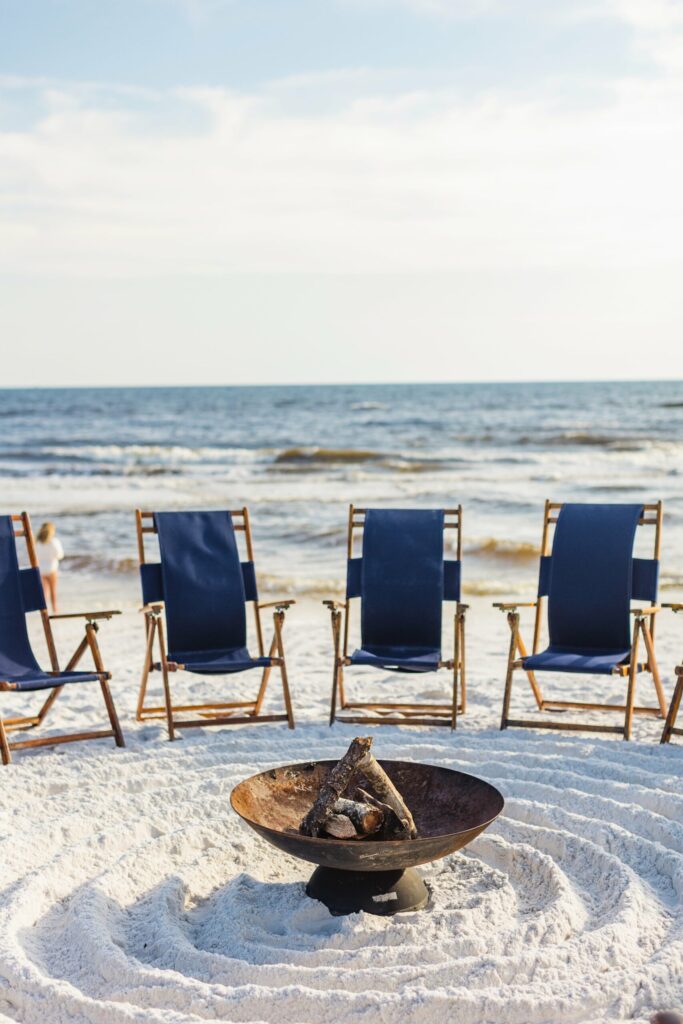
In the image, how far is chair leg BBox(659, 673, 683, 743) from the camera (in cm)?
464

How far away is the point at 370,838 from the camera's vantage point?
305cm

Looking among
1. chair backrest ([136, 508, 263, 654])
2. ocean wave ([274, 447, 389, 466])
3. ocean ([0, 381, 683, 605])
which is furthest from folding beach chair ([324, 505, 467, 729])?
ocean wave ([274, 447, 389, 466])

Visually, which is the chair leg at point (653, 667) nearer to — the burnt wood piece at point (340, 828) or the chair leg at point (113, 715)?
the burnt wood piece at point (340, 828)

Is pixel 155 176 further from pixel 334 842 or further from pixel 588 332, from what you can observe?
pixel 588 332

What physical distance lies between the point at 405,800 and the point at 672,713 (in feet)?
5.91

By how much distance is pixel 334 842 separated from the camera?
2.91 m

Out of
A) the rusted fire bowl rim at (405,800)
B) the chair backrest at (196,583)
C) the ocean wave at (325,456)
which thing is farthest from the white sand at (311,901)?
the ocean wave at (325,456)

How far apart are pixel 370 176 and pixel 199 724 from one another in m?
5.55

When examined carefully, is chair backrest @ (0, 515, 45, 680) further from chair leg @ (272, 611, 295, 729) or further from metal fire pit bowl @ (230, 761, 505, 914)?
metal fire pit bowl @ (230, 761, 505, 914)

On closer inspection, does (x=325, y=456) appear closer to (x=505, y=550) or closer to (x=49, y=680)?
(x=505, y=550)

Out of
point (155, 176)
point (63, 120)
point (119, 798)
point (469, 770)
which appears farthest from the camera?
point (155, 176)

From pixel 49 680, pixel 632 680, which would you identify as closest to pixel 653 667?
pixel 632 680

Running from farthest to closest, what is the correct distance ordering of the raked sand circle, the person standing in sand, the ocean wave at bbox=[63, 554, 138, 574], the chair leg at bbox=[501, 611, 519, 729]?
the ocean wave at bbox=[63, 554, 138, 574] < the person standing in sand < the chair leg at bbox=[501, 611, 519, 729] < the raked sand circle

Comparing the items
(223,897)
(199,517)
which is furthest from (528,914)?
(199,517)
